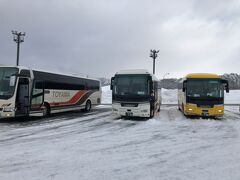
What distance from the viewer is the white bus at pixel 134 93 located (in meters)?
14.7

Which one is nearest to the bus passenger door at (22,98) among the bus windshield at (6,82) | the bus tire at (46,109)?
the bus windshield at (6,82)

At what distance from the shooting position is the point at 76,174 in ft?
17.1

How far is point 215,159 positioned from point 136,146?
2544 mm

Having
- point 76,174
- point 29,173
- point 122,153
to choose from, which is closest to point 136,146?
point 122,153

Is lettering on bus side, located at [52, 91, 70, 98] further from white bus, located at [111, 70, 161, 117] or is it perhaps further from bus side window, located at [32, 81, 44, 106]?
white bus, located at [111, 70, 161, 117]

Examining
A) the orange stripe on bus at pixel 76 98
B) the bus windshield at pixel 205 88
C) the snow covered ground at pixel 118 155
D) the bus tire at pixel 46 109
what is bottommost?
the snow covered ground at pixel 118 155

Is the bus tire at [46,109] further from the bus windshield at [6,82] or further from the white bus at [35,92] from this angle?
the bus windshield at [6,82]

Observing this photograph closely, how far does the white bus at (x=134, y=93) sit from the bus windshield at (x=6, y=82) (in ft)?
20.0

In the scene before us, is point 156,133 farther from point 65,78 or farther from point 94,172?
point 65,78

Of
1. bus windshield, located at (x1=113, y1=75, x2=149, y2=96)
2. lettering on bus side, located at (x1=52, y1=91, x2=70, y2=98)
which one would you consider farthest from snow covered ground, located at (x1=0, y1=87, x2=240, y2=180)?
lettering on bus side, located at (x1=52, y1=91, x2=70, y2=98)

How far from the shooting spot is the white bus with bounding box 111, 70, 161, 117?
14.7 meters

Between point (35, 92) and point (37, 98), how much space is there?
410 millimetres

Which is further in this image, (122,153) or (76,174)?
(122,153)

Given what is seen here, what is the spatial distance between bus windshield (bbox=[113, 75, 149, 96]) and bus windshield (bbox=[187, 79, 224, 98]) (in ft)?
11.2
